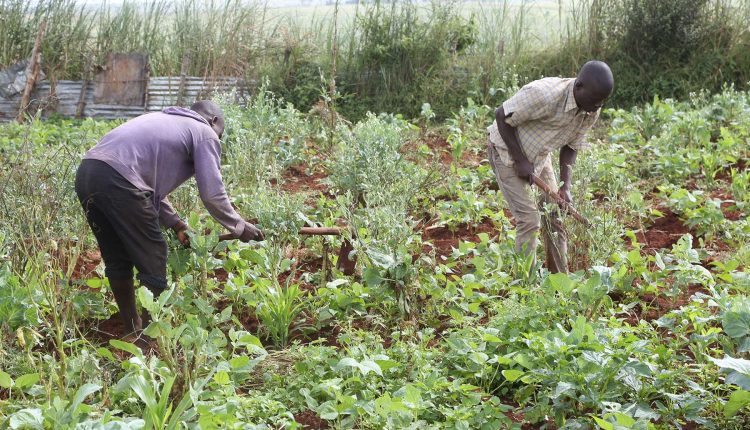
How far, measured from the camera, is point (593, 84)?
4.54 meters

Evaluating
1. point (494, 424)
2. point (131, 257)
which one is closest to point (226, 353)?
point (131, 257)

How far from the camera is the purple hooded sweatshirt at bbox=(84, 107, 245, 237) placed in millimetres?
4074

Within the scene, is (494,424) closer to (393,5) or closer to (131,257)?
(131,257)

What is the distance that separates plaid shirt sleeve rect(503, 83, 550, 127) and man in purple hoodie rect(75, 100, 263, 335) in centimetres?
153

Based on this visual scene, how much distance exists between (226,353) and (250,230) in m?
0.70

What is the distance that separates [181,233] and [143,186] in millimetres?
505

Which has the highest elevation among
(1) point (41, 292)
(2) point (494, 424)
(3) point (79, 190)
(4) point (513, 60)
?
(4) point (513, 60)

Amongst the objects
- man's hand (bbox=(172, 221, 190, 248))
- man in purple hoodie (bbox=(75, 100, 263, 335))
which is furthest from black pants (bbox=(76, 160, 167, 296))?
man's hand (bbox=(172, 221, 190, 248))

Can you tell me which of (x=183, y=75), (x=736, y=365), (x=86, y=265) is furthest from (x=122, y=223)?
(x=183, y=75)

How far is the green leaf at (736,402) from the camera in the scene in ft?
10.3

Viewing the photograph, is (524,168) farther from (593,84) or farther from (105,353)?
(105,353)

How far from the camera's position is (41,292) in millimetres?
3945

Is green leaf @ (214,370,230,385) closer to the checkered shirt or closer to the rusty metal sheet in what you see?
the checkered shirt

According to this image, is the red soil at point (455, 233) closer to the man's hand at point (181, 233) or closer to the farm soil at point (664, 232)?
the farm soil at point (664, 232)
